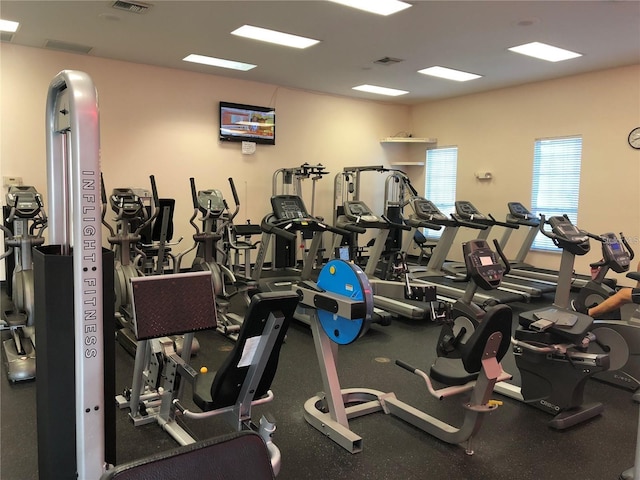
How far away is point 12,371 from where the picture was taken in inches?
136

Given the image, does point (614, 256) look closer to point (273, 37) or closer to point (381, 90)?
point (273, 37)

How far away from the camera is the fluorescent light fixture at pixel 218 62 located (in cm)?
654

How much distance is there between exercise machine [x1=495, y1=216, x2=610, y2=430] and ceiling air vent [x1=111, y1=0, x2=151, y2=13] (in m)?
4.20

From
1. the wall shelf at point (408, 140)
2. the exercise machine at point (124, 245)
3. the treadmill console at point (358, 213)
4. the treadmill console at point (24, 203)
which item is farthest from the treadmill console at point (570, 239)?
the wall shelf at point (408, 140)

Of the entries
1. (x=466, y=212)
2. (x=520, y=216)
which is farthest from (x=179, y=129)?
(x=520, y=216)

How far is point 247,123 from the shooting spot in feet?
25.7

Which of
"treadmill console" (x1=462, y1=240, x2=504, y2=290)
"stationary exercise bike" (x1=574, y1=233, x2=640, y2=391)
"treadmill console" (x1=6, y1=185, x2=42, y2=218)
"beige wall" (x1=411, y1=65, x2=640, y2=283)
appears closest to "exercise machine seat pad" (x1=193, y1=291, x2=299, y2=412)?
"treadmill console" (x1=462, y1=240, x2=504, y2=290)

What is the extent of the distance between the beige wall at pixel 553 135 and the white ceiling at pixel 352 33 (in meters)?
0.38

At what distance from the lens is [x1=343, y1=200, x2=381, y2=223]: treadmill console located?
20.4ft

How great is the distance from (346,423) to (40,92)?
5708 mm

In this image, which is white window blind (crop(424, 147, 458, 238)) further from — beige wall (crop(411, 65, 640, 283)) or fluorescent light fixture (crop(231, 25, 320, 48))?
fluorescent light fixture (crop(231, 25, 320, 48))

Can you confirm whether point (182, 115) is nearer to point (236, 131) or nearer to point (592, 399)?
point (236, 131)

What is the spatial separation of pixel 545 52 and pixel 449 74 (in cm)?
148

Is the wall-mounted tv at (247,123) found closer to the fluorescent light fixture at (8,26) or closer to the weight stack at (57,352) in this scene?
the fluorescent light fixture at (8,26)
